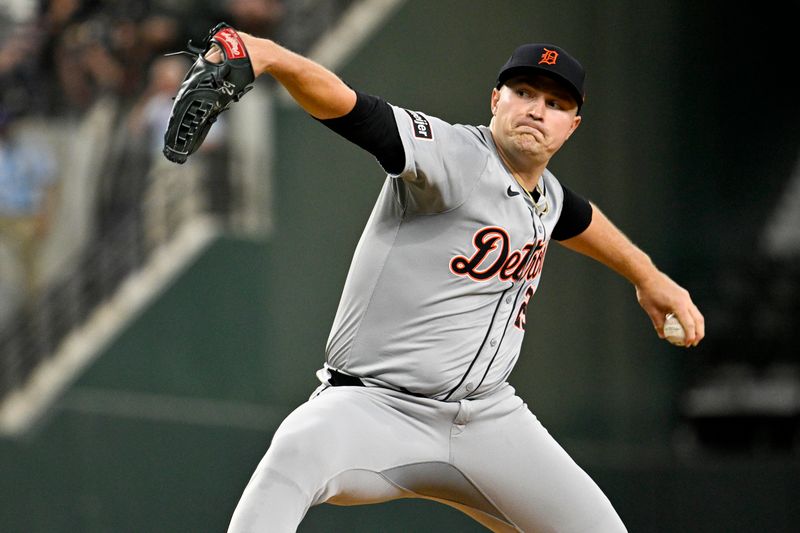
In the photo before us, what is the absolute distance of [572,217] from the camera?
4934mm

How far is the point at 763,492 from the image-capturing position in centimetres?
819

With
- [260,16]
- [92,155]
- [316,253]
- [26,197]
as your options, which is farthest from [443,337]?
[26,197]

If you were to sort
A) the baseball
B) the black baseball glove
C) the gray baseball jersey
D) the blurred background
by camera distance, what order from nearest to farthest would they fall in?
the black baseball glove < the gray baseball jersey < the baseball < the blurred background

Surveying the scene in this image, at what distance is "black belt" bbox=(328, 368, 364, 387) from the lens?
4.39 metres

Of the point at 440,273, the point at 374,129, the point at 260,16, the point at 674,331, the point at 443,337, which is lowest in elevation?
the point at 443,337

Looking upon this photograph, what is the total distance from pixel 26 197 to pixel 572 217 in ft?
19.2

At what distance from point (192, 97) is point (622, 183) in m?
5.42

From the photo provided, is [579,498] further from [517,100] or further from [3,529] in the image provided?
[3,529]

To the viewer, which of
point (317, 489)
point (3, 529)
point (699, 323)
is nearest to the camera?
point (317, 489)

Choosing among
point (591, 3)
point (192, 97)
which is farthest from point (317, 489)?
point (591, 3)

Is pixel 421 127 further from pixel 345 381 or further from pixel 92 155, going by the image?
pixel 92 155

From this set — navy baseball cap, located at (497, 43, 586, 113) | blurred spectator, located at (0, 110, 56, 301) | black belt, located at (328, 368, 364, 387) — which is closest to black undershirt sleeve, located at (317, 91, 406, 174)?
navy baseball cap, located at (497, 43, 586, 113)

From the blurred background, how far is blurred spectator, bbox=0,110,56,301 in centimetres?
2

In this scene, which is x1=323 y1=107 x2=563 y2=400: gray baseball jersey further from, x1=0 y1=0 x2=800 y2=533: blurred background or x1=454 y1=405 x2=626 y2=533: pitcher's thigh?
x1=0 y1=0 x2=800 y2=533: blurred background
